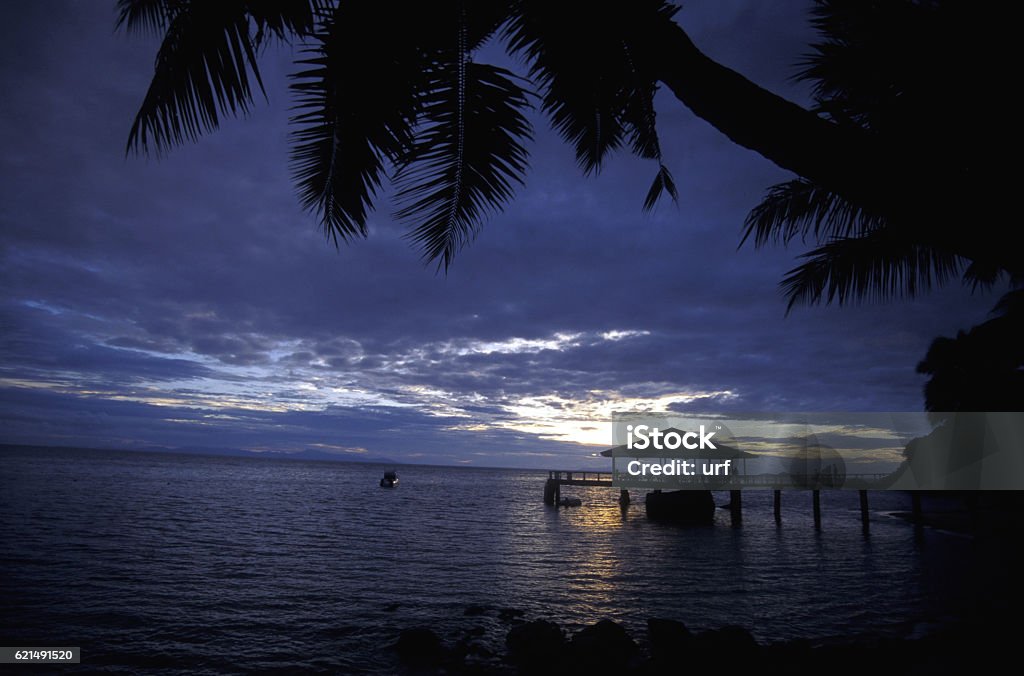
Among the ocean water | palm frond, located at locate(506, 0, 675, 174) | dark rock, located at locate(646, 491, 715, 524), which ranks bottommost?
dark rock, located at locate(646, 491, 715, 524)

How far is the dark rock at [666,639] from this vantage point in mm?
9109

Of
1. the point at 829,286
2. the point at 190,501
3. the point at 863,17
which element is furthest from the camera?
the point at 190,501

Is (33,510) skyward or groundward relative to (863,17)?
groundward

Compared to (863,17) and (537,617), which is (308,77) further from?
(537,617)

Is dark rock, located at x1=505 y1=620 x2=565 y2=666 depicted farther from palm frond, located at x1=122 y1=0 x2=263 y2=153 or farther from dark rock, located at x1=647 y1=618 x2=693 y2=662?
palm frond, located at x1=122 y1=0 x2=263 y2=153

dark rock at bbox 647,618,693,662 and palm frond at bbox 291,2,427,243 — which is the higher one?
palm frond at bbox 291,2,427,243

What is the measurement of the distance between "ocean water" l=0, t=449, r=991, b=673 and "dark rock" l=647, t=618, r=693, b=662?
1.02 meters

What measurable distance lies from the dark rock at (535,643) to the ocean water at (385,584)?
0.61m

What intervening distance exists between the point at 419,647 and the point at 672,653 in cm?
475

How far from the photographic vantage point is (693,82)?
6.06 ft

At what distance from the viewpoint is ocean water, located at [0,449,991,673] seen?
417 inches

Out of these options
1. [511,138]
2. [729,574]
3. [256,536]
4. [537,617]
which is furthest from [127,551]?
[511,138]

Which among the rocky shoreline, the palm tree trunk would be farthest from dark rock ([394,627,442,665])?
the palm tree trunk

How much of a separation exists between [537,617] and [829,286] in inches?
428
